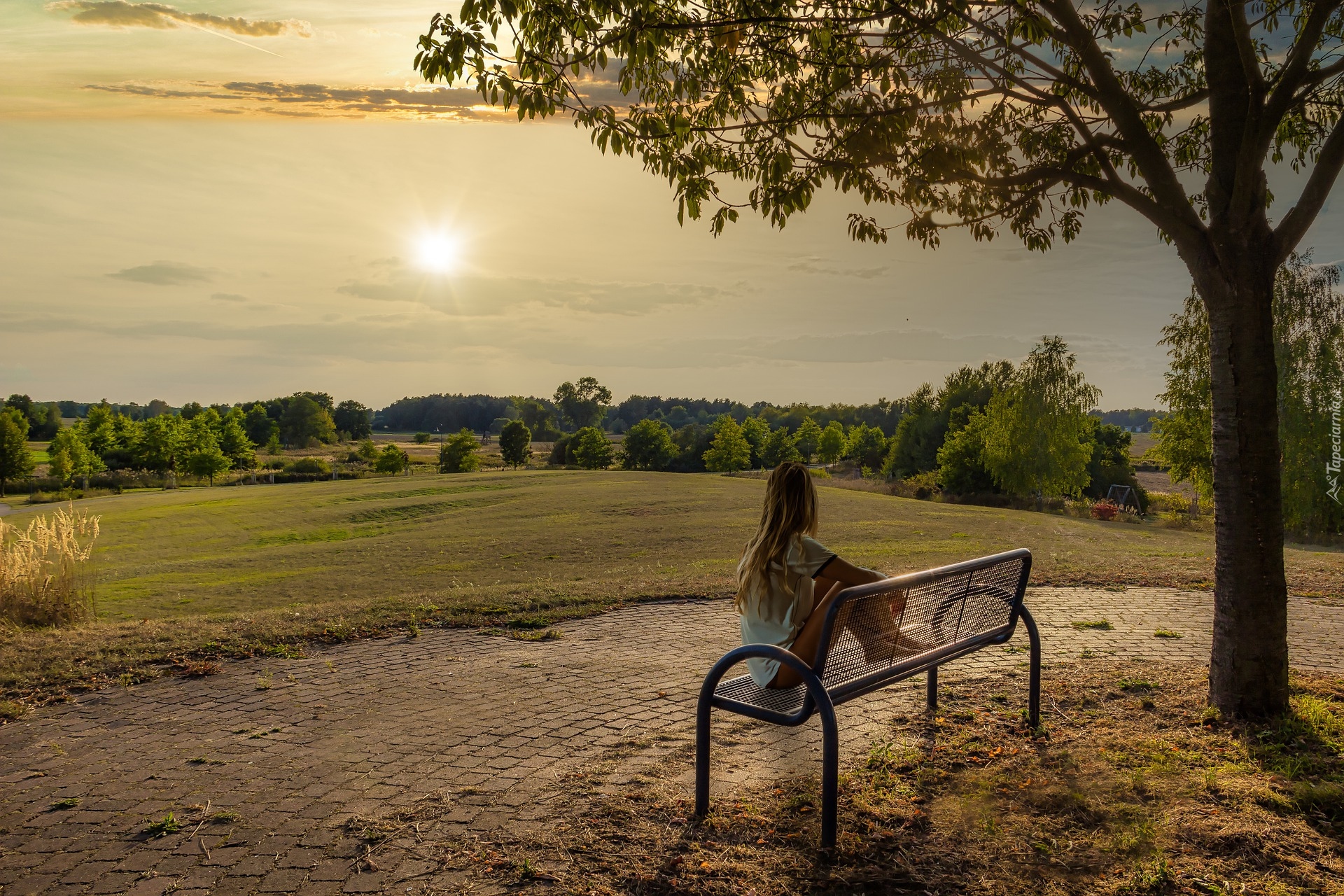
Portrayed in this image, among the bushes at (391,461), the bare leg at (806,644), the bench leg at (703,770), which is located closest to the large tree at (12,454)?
the bushes at (391,461)

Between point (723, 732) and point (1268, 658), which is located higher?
point (1268, 658)

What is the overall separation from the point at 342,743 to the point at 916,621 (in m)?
3.66

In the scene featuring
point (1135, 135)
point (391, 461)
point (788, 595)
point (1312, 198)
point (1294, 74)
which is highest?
point (1294, 74)

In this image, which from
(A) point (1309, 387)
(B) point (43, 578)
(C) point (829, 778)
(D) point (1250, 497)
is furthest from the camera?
(A) point (1309, 387)

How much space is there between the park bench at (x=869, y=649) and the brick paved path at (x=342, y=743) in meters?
0.66

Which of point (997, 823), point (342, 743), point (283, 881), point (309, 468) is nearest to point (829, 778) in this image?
point (997, 823)

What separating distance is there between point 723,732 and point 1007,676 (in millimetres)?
2542

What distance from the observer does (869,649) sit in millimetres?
4273

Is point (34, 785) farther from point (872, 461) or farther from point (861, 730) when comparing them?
point (872, 461)

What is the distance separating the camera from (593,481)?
47500 mm

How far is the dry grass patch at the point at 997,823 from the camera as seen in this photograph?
3.45 metres

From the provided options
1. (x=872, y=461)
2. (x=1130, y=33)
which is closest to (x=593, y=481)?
(x=1130, y=33)

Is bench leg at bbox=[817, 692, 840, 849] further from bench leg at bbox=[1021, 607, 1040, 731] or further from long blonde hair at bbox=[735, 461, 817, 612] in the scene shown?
bench leg at bbox=[1021, 607, 1040, 731]

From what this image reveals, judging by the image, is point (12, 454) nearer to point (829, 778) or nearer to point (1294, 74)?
point (829, 778)
